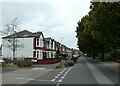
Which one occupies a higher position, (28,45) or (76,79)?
(28,45)

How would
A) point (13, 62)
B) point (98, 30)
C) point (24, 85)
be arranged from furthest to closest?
point (13, 62) < point (98, 30) < point (24, 85)

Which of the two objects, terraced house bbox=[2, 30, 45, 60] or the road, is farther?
terraced house bbox=[2, 30, 45, 60]

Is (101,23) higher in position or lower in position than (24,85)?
higher

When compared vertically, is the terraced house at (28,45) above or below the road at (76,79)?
above

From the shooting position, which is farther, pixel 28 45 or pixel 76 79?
pixel 28 45

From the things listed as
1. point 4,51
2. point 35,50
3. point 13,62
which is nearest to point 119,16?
point 13,62

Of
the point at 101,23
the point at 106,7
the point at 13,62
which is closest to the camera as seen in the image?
the point at 106,7

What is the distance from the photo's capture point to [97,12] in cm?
2798

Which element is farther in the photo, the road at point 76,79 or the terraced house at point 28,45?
the terraced house at point 28,45

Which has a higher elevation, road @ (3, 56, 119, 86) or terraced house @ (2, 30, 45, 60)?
terraced house @ (2, 30, 45, 60)

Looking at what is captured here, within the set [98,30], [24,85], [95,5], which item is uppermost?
[95,5]

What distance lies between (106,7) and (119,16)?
1.64 metres

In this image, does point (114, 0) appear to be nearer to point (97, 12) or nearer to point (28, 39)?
point (97, 12)

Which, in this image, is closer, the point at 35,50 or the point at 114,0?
the point at 114,0
